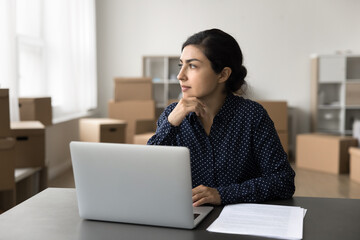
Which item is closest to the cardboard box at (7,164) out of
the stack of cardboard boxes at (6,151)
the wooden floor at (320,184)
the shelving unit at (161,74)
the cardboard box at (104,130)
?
the stack of cardboard boxes at (6,151)

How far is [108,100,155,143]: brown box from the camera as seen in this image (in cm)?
538

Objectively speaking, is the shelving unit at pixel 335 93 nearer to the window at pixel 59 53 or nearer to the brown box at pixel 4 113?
the window at pixel 59 53

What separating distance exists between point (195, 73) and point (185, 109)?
0.14 m

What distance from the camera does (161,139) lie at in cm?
165

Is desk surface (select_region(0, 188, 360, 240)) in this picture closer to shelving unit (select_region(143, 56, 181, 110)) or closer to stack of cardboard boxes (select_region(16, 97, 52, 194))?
stack of cardboard boxes (select_region(16, 97, 52, 194))

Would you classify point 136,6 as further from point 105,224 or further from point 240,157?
point 105,224

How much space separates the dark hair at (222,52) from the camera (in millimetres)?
1645

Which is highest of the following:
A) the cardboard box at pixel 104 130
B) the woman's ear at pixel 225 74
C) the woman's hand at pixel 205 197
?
the woman's ear at pixel 225 74

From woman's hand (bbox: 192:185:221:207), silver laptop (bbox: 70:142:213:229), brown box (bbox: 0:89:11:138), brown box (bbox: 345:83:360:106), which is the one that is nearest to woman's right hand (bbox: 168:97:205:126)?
woman's hand (bbox: 192:185:221:207)

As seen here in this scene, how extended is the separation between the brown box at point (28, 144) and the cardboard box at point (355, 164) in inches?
122

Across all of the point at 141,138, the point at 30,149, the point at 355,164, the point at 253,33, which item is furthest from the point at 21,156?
the point at 253,33

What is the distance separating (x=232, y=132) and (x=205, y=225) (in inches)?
21.0

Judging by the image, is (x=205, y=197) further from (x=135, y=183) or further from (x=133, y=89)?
(x=133, y=89)

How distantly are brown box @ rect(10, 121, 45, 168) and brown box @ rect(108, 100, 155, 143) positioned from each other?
2158 millimetres
